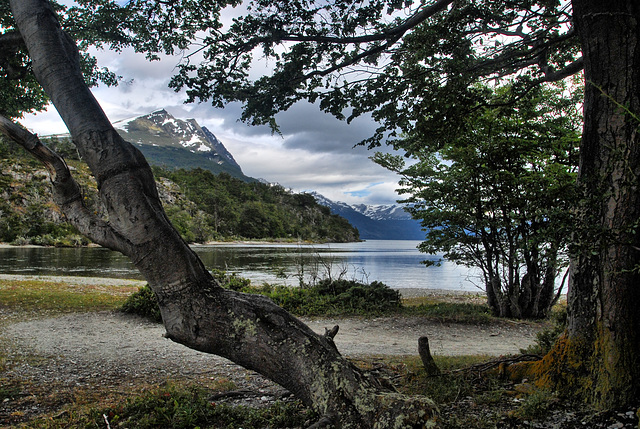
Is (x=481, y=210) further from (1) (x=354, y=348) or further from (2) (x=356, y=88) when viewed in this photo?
(2) (x=356, y=88)

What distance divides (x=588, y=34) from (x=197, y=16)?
5.31m

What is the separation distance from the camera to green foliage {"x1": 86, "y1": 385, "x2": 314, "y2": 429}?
356 cm

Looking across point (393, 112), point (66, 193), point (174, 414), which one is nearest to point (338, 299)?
point (393, 112)

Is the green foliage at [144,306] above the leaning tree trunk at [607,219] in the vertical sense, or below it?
below

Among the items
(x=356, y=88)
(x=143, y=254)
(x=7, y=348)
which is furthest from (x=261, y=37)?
(x=7, y=348)

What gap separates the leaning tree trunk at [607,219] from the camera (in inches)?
129

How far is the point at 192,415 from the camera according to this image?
361 centimetres

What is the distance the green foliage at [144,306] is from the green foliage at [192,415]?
705 centimetres

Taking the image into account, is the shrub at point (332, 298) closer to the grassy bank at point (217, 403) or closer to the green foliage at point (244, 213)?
the grassy bank at point (217, 403)

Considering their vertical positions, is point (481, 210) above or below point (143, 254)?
above

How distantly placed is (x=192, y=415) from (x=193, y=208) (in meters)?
111

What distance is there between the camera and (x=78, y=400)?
445 centimetres

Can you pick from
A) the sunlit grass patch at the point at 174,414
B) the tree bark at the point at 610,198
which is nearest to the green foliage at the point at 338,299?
the sunlit grass patch at the point at 174,414

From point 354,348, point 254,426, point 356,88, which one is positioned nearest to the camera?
point 254,426
